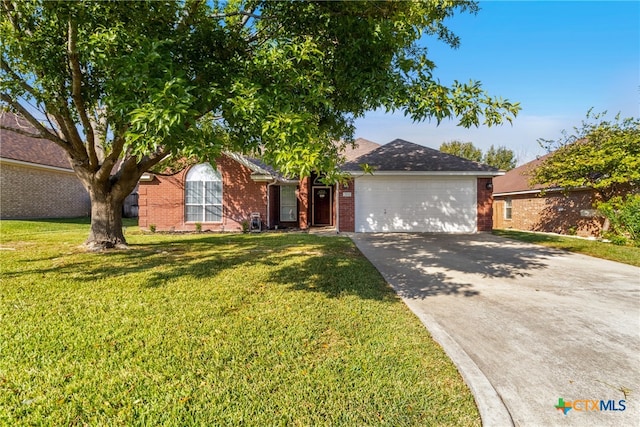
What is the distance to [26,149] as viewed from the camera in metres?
17.5

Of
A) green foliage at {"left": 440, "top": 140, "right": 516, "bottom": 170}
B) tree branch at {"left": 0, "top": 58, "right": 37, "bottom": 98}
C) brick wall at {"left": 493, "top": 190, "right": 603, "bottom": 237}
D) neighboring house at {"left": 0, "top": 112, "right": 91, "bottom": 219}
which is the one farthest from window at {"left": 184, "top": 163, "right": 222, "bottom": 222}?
green foliage at {"left": 440, "top": 140, "right": 516, "bottom": 170}

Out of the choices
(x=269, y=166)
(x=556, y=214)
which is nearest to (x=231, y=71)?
(x=269, y=166)

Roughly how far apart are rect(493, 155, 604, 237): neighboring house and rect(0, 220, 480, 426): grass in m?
15.4

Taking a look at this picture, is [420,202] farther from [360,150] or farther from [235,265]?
[235,265]

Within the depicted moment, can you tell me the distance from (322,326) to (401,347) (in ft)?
3.33

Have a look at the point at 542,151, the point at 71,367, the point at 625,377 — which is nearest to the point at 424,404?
the point at 625,377

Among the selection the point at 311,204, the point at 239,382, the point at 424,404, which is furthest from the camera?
the point at 311,204

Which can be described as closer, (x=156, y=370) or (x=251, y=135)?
(x=156, y=370)

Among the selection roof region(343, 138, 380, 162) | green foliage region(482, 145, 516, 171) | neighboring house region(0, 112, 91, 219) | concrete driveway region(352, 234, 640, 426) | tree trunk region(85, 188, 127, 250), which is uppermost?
green foliage region(482, 145, 516, 171)

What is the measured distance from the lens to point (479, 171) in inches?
552

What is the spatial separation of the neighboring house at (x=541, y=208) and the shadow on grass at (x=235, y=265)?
13145mm

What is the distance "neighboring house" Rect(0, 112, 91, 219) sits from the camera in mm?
15945

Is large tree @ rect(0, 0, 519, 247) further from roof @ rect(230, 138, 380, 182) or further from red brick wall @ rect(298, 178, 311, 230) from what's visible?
red brick wall @ rect(298, 178, 311, 230)

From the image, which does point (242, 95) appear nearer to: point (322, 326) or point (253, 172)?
point (322, 326)
